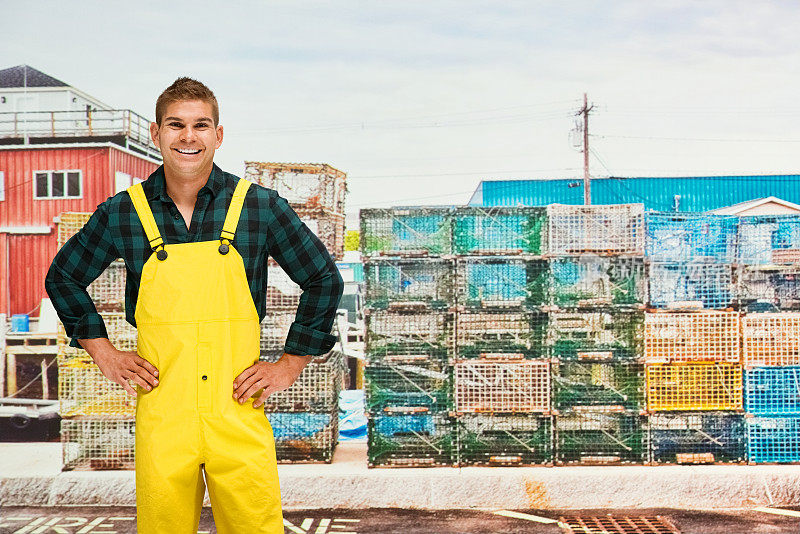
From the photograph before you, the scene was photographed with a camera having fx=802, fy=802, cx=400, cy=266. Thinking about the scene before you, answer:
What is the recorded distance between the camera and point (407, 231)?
6.14m

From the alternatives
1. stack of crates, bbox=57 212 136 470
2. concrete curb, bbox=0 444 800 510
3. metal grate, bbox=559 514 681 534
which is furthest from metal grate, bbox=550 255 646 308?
stack of crates, bbox=57 212 136 470

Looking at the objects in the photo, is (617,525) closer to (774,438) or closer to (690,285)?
(774,438)

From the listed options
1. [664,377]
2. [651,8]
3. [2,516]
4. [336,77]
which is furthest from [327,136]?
[2,516]

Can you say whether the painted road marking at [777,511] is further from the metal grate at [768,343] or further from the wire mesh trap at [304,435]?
the wire mesh trap at [304,435]

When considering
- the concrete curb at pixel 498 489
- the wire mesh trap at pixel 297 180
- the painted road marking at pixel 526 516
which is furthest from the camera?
the wire mesh trap at pixel 297 180

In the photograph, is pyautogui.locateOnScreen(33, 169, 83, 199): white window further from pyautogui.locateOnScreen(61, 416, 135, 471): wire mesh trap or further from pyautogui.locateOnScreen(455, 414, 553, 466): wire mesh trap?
pyautogui.locateOnScreen(455, 414, 553, 466): wire mesh trap

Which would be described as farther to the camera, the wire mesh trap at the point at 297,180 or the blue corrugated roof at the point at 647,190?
the blue corrugated roof at the point at 647,190

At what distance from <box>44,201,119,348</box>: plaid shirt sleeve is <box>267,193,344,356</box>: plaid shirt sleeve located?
562 millimetres

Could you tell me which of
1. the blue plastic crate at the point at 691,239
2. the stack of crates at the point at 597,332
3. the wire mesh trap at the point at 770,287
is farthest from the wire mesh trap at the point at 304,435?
the wire mesh trap at the point at 770,287

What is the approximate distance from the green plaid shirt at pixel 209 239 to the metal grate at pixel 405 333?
3265 millimetres

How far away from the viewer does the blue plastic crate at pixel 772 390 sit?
20.0 feet

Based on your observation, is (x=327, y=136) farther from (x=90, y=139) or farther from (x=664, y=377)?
(x=664, y=377)

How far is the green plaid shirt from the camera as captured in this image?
2648 millimetres

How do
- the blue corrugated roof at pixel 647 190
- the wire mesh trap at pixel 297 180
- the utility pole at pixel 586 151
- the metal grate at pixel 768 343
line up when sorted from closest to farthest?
the wire mesh trap at pixel 297 180 → the metal grate at pixel 768 343 → the utility pole at pixel 586 151 → the blue corrugated roof at pixel 647 190
